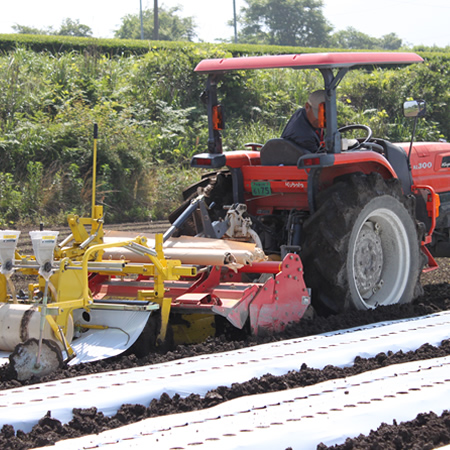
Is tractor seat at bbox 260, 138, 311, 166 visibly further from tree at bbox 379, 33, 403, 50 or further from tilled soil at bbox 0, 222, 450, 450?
tree at bbox 379, 33, 403, 50

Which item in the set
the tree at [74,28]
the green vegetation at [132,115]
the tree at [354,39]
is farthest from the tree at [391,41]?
the green vegetation at [132,115]

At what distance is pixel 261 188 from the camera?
5836 mm

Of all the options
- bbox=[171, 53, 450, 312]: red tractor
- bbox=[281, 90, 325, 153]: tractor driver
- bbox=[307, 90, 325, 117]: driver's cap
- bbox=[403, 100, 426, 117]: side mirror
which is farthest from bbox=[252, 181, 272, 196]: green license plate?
bbox=[403, 100, 426, 117]: side mirror

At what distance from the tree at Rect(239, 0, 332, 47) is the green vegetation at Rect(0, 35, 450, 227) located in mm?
39899

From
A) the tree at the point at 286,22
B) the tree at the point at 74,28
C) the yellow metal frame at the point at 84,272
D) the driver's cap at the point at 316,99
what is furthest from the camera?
the tree at the point at 286,22

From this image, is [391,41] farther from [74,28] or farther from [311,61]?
[311,61]

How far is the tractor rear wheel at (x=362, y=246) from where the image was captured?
5312mm

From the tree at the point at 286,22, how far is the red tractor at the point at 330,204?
5304cm

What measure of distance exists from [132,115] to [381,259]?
9.90 metres

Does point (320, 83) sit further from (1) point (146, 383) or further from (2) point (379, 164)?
(1) point (146, 383)

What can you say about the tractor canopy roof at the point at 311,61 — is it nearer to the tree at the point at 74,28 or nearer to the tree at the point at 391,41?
the tree at the point at 74,28

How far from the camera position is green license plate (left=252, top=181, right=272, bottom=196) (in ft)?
19.0

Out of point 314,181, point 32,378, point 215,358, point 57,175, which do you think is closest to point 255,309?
point 215,358

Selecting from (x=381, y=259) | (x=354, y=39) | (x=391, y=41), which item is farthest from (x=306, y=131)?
(x=391, y=41)
